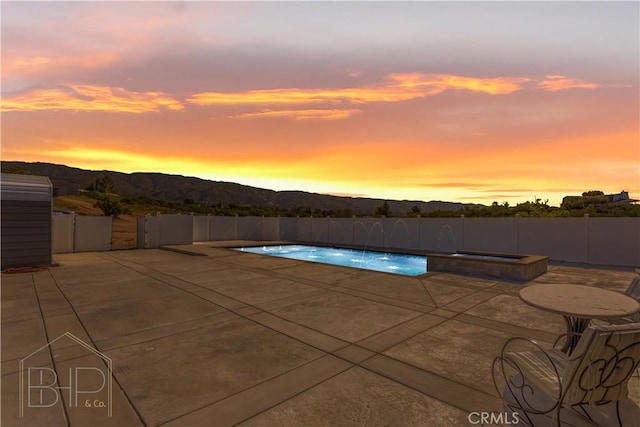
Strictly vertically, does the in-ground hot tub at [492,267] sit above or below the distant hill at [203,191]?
below

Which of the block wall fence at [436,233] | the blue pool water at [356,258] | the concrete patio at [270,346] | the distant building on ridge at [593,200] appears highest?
the distant building on ridge at [593,200]

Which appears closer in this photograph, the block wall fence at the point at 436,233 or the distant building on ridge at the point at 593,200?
the block wall fence at the point at 436,233

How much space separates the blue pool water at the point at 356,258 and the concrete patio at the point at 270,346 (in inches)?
213

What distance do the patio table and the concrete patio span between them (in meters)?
0.93

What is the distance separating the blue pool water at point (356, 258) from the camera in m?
14.6

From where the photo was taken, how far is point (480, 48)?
11.3 metres

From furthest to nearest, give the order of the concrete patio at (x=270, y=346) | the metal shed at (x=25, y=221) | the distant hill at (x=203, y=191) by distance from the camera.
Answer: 1. the distant hill at (x=203, y=191)
2. the metal shed at (x=25, y=221)
3. the concrete patio at (x=270, y=346)

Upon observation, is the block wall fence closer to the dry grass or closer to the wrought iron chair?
the wrought iron chair

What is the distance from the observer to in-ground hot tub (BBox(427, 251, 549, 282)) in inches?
369

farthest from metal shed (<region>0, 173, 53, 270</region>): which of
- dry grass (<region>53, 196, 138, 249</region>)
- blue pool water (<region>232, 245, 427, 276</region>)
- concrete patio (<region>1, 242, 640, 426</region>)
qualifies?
dry grass (<region>53, 196, 138, 249</region>)

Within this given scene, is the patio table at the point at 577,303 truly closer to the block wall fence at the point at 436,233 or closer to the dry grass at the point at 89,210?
the block wall fence at the point at 436,233

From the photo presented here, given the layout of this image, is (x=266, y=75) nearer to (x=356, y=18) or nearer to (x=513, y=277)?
(x=356, y=18)

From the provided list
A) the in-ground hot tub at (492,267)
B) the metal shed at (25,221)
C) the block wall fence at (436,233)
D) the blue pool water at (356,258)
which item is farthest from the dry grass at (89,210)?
the in-ground hot tub at (492,267)

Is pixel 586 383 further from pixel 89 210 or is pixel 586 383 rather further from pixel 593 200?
pixel 89 210
